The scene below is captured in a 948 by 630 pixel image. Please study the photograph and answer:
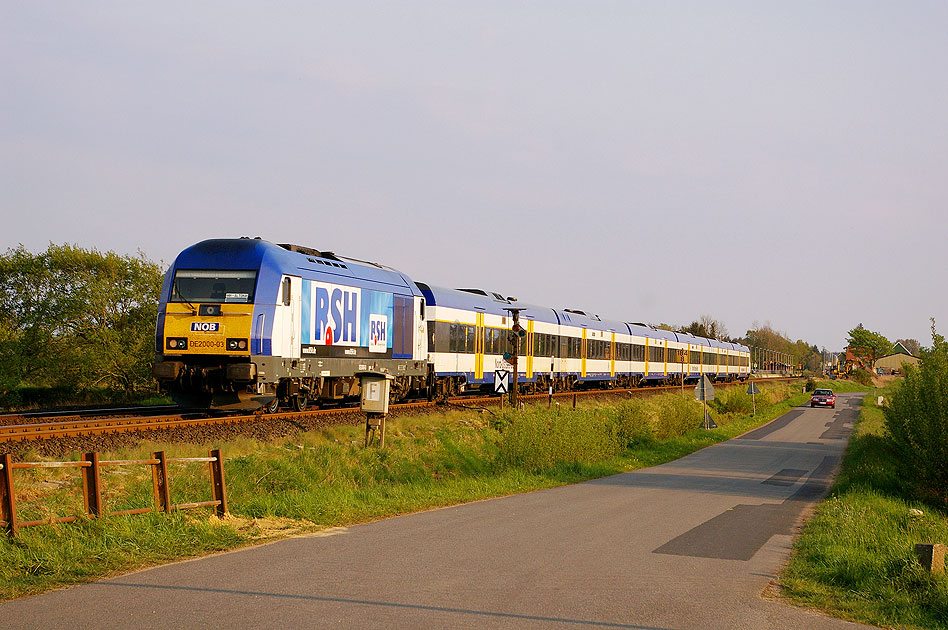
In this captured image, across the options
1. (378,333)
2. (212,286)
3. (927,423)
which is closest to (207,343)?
(212,286)

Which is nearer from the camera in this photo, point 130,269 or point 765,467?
point 765,467

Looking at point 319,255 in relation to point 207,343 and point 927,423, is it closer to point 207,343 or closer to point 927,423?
point 207,343

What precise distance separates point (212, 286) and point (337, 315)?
3883mm

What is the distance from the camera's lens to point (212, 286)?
20.4m

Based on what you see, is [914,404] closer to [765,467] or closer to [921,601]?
[765,467]

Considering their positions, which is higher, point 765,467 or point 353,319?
point 353,319

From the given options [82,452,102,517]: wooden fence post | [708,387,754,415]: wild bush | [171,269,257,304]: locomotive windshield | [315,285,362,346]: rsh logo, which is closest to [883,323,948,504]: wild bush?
[315,285,362,346]: rsh logo

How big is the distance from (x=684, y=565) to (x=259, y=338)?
12.5 m

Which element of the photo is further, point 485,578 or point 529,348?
point 529,348

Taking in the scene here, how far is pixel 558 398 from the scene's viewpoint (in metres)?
39.7

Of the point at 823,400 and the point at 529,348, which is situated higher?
the point at 529,348

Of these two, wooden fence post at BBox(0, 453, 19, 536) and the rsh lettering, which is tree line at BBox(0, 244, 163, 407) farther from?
wooden fence post at BBox(0, 453, 19, 536)

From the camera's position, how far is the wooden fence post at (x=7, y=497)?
9430 mm

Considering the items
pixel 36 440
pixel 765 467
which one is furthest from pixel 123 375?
pixel 765 467
